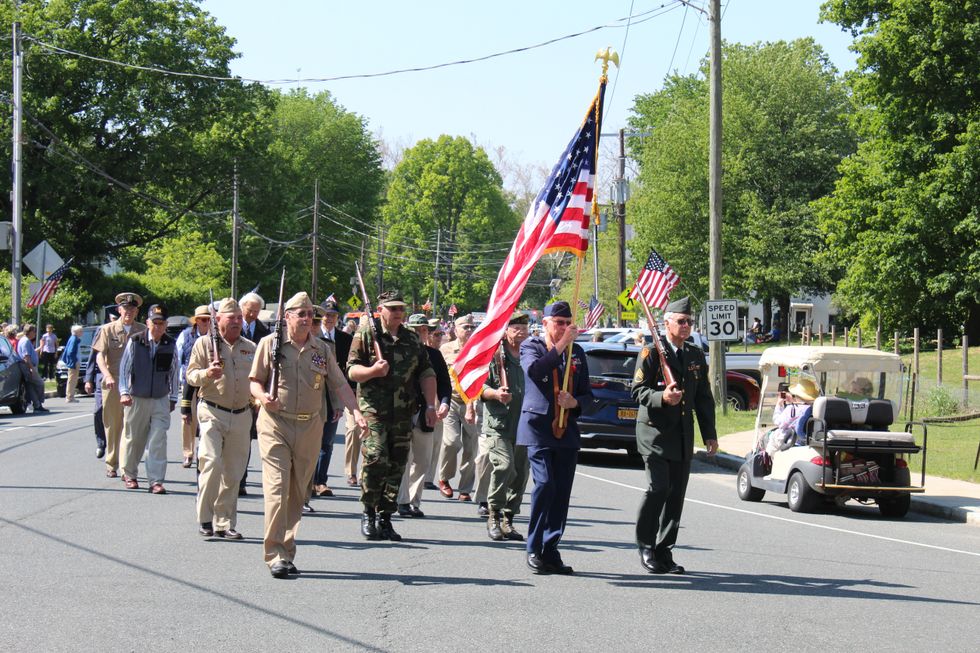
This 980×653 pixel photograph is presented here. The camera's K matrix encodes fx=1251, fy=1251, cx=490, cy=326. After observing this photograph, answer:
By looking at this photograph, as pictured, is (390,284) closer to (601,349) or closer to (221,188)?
(221,188)

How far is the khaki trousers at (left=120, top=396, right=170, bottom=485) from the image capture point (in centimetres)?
1271

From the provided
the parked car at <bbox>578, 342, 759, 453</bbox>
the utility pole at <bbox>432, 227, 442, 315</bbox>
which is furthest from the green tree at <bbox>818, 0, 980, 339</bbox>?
the utility pole at <bbox>432, 227, 442, 315</bbox>

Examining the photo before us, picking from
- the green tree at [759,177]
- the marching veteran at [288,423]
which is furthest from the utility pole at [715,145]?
the green tree at [759,177]

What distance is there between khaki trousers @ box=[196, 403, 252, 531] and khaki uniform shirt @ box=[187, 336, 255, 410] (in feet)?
0.33

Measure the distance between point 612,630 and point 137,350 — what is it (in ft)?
23.9

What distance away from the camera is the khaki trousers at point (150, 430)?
12715mm

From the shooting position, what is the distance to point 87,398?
105 feet

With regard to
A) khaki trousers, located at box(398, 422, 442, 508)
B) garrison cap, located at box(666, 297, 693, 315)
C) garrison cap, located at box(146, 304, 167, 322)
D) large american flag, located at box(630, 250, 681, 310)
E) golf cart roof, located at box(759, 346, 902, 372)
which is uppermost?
large american flag, located at box(630, 250, 681, 310)

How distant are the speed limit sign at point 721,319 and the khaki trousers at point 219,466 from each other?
14.9 metres

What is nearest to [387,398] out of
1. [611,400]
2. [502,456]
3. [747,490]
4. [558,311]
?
[502,456]

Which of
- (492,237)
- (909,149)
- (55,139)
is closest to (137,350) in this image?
(909,149)

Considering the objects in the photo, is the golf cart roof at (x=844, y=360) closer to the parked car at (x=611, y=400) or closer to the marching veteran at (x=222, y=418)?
the parked car at (x=611, y=400)

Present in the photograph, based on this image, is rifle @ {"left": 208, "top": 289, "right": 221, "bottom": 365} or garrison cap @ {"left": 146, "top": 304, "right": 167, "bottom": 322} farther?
garrison cap @ {"left": 146, "top": 304, "right": 167, "bottom": 322}

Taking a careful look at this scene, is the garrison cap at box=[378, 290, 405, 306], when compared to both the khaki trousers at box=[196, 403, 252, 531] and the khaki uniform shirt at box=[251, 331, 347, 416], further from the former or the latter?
the khaki trousers at box=[196, 403, 252, 531]
